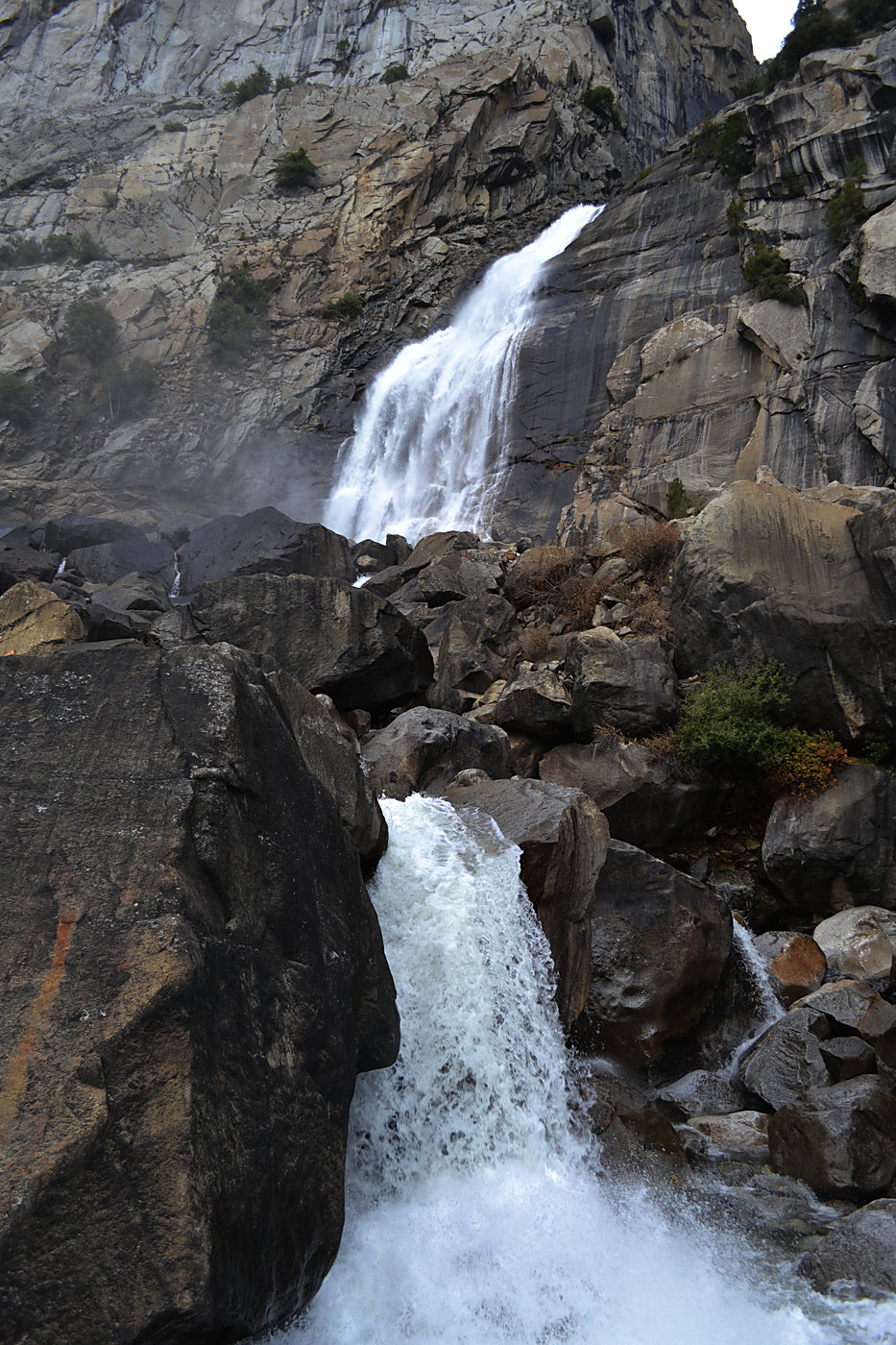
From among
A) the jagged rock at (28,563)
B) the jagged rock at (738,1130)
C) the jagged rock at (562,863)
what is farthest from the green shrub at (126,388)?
the jagged rock at (738,1130)

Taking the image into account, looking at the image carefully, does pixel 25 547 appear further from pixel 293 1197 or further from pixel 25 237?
pixel 25 237

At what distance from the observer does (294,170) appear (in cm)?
4325

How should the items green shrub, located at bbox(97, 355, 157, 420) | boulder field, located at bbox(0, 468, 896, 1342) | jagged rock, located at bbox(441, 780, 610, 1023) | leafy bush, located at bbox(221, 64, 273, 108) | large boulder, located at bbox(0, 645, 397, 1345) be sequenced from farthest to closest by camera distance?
leafy bush, located at bbox(221, 64, 273, 108) < green shrub, located at bbox(97, 355, 157, 420) < jagged rock, located at bbox(441, 780, 610, 1023) < boulder field, located at bbox(0, 468, 896, 1342) < large boulder, located at bbox(0, 645, 397, 1345)

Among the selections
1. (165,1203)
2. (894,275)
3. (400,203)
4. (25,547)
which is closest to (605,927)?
(165,1203)

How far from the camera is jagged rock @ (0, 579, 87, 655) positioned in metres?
11.1

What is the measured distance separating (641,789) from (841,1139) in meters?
5.46

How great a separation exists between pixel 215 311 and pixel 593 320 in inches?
783

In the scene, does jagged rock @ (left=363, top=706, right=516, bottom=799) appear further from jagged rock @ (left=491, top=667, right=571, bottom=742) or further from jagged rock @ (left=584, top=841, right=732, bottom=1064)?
jagged rock @ (left=584, top=841, right=732, bottom=1064)

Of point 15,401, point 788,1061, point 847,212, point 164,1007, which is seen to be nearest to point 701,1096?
point 788,1061

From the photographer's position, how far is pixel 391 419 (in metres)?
31.1

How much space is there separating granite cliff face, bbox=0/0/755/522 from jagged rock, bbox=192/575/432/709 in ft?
62.3

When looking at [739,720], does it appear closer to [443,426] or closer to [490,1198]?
[490,1198]

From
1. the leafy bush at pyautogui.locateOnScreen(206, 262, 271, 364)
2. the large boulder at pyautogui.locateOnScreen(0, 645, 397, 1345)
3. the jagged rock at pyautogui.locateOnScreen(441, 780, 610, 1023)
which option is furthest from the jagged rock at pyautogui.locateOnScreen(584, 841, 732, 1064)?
the leafy bush at pyautogui.locateOnScreen(206, 262, 271, 364)

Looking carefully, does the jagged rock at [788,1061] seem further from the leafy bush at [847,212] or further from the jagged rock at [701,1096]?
the leafy bush at [847,212]
